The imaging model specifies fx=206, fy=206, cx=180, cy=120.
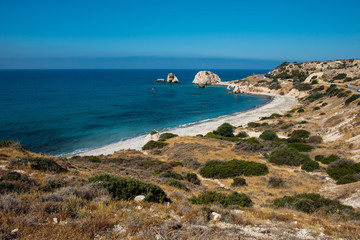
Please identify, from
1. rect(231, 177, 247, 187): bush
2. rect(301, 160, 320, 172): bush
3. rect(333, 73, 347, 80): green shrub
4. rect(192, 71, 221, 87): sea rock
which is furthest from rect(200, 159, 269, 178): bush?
rect(192, 71, 221, 87): sea rock

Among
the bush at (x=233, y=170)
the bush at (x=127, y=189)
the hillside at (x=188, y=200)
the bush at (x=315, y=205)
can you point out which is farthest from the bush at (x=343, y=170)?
the bush at (x=127, y=189)

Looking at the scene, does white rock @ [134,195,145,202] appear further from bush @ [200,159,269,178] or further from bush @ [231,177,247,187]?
bush @ [200,159,269,178]

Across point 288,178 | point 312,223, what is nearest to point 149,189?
point 312,223

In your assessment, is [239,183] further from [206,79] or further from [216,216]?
[206,79]

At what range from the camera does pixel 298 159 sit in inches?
705

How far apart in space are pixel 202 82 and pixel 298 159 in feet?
412

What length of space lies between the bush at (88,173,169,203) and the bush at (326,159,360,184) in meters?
12.3

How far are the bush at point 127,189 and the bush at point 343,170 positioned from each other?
40.5 feet

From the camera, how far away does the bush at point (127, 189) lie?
7.05m

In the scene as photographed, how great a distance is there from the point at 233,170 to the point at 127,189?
11.0 metres

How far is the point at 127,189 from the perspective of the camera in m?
7.27

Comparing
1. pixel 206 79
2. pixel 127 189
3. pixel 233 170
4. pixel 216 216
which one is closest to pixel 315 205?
pixel 216 216

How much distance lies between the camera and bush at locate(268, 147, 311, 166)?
17.9m

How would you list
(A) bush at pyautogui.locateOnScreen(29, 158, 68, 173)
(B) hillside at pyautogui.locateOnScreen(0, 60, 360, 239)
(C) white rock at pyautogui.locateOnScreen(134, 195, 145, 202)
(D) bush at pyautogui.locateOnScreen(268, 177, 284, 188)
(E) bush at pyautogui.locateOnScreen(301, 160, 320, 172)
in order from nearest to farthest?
1. (B) hillside at pyautogui.locateOnScreen(0, 60, 360, 239)
2. (C) white rock at pyautogui.locateOnScreen(134, 195, 145, 202)
3. (A) bush at pyautogui.locateOnScreen(29, 158, 68, 173)
4. (D) bush at pyautogui.locateOnScreen(268, 177, 284, 188)
5. (E) bush at pyautogui.locateOnScreen(301, 160, 320, 172)
